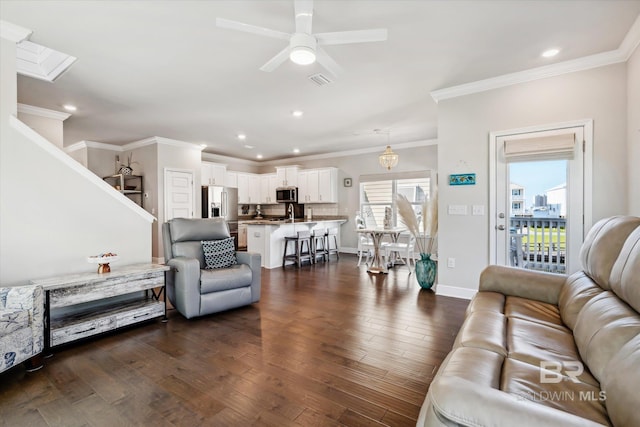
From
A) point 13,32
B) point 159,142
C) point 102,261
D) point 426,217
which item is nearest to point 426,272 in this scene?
point 426,217

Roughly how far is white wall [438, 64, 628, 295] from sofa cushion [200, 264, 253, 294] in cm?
257

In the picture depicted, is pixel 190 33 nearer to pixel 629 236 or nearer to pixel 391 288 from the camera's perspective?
pixel 629 236

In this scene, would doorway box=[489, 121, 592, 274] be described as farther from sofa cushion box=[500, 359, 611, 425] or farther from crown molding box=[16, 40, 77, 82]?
crown molding box=[16, 40, 77, 82]

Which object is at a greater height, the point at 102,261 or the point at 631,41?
the point at 631,41

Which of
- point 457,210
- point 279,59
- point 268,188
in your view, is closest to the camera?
point 279,59

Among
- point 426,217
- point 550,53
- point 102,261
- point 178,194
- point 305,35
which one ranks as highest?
point 550,53

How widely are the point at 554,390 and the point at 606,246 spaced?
1093 mm

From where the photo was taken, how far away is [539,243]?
11.1 feet

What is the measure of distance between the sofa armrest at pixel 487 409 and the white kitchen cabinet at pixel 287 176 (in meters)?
7.58

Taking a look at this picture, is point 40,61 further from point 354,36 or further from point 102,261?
point 354,36

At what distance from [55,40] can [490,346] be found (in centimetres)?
415

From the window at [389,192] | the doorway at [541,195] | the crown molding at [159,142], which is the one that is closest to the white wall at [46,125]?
the crown molding at [159,142]

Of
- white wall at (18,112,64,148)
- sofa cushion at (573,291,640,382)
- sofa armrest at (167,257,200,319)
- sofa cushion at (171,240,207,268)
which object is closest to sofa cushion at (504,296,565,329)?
sofa cushion at (573,291,640,382)

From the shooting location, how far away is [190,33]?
2.55 metres
